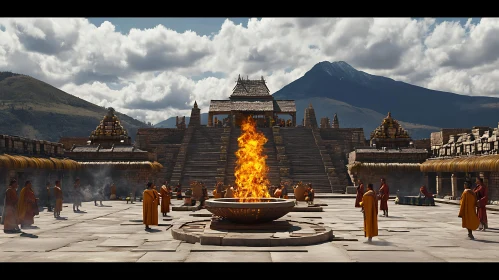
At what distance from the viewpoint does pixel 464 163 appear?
24.2m

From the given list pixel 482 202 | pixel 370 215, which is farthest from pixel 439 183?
pixel 370 215

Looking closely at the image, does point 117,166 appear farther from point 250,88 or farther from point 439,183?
point 250,88

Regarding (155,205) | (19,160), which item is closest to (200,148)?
(19,160)

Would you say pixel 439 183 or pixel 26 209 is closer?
pixel 26 209

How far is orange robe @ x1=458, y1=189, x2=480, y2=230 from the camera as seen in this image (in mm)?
11477

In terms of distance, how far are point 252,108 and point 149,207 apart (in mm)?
38252

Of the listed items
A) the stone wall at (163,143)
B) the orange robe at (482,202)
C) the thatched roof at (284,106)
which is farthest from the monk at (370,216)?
the thatched roof at (284,106)

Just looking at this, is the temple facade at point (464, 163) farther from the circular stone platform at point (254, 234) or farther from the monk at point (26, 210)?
the monk at point (26, 210)

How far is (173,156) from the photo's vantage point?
38031 millimetres

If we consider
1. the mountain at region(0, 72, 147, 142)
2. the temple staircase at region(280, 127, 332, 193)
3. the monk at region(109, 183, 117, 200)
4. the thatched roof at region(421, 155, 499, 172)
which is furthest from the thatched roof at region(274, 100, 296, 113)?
the mountain at region(0, 72, 147, 142)

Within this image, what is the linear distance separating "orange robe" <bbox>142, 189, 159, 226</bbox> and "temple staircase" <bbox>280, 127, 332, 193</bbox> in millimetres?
19149

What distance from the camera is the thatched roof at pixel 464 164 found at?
2142cm

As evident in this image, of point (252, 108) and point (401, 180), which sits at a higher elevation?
point (252, 108)
